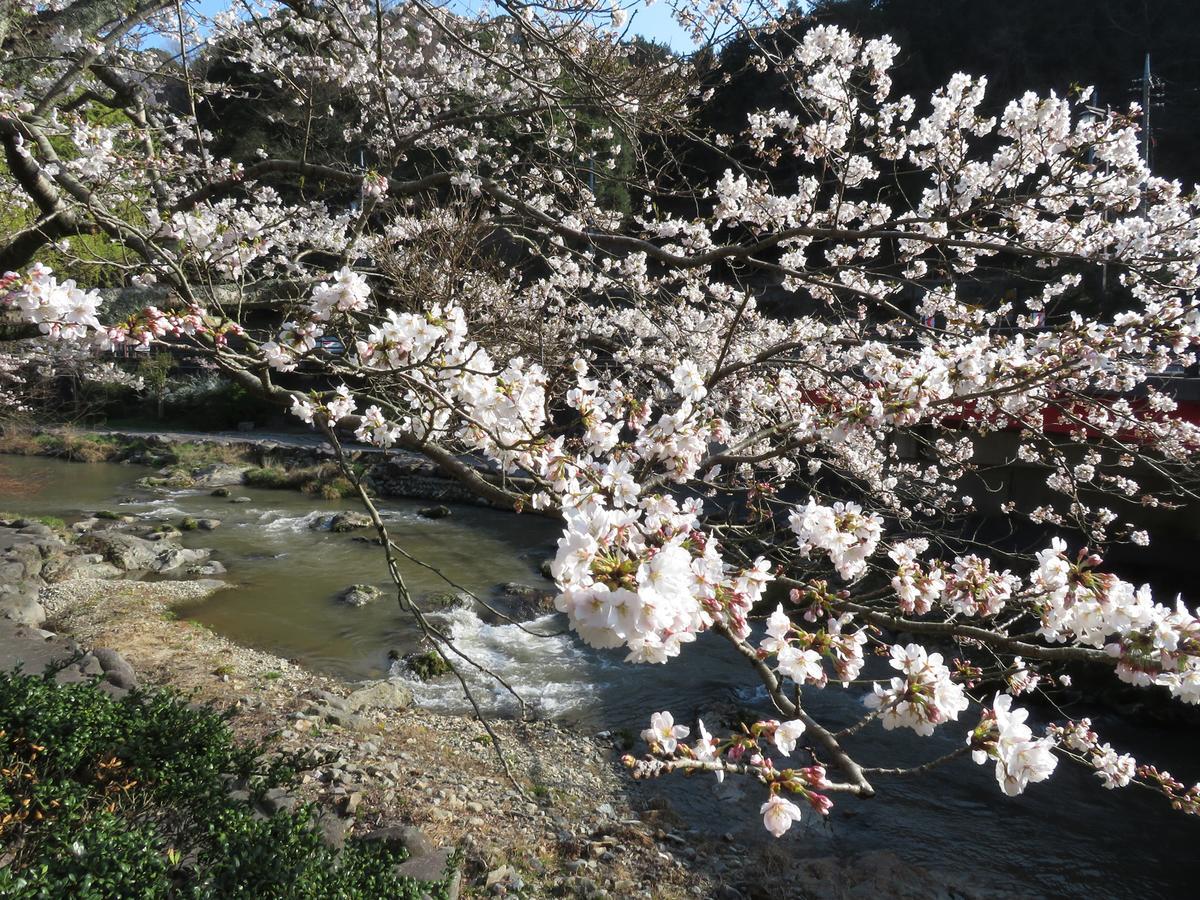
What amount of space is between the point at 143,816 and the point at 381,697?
403 cm

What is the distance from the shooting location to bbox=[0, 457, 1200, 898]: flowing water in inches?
220

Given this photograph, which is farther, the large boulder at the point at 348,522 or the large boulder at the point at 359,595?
the large boulder at the point at 348,522

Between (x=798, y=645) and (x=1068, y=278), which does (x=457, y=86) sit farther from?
(x=798, y=645)

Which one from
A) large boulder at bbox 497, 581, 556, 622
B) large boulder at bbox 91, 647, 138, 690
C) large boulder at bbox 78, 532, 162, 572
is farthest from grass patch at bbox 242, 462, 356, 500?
large boulder at bbox 91, 647, 138, 690

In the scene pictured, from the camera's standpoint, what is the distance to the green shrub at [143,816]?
247 cm

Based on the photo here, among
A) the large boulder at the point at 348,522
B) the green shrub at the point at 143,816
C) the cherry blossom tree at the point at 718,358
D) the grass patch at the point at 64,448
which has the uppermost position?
the cherry blossom tree at the point at 718,358

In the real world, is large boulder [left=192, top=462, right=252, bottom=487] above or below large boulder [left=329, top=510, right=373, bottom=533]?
below

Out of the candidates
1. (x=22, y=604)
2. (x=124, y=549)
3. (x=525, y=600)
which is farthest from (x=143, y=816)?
(x=124, y=549)

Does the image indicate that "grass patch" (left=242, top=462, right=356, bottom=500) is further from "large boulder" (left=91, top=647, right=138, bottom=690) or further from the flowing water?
"large boulder" (left=91, top=647, right=138, bottom=690)

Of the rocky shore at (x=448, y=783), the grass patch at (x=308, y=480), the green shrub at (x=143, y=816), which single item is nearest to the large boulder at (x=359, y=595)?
the rocky shore at (x=448, y=783)

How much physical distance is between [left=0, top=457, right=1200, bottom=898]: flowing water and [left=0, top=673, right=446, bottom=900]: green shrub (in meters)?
1.18

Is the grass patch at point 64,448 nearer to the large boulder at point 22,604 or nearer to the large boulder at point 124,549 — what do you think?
the large boulder at point 124,549

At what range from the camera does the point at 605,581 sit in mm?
1345

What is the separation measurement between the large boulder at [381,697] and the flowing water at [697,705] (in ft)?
0.96
